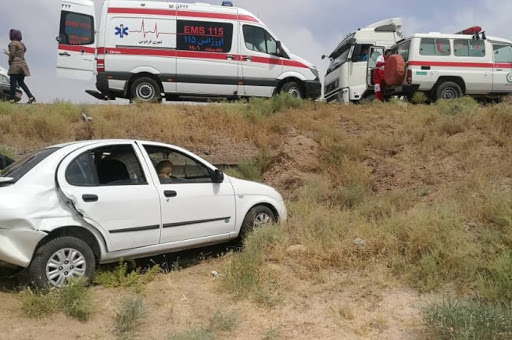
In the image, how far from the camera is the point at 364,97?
659 inches

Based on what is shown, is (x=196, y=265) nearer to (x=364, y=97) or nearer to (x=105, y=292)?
(x=105, y=292)

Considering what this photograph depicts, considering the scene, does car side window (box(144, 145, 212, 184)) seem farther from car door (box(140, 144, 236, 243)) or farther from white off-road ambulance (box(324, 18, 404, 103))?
white off-road ambulance (box(324, 18, 404, 103))

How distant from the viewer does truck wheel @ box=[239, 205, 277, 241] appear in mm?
Result: 6763

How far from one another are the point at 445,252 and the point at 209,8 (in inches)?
385

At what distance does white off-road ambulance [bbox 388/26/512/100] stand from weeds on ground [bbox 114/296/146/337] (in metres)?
11.5

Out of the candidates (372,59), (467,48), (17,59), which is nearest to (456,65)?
(467,48)

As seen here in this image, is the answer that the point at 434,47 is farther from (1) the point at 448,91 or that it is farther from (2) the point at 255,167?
(2) the point at 255,167

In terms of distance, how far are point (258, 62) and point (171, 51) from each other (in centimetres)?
225

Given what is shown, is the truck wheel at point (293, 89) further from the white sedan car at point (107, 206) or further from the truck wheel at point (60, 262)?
the truck wheel at point (60, 262)

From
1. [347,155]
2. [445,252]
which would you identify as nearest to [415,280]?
[445,252]

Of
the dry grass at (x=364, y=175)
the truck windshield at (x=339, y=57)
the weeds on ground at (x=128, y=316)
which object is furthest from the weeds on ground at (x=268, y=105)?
the weeds on ground at (x=128, y=316)

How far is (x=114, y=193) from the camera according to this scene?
5.42 meters

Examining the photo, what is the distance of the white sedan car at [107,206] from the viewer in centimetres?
483

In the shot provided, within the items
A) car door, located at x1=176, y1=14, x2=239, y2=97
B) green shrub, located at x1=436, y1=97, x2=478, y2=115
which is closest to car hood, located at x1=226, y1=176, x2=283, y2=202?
green shrub, located at x1=436, y1=97, x2=478, y2=115
